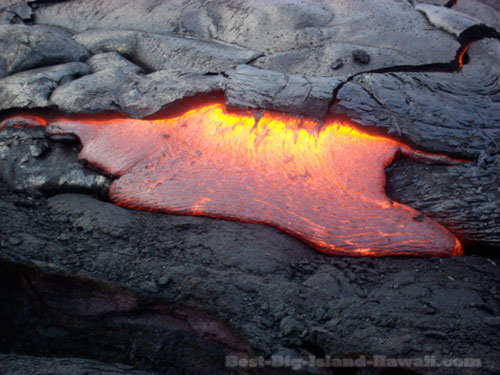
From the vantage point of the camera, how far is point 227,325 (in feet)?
5.92

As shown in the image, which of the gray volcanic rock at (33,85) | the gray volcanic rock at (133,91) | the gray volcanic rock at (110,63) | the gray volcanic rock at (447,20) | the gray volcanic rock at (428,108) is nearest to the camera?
the gray volcanic rock at (428,108)

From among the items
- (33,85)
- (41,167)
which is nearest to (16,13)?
(33,85)

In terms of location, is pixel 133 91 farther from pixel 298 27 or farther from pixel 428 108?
pixel 428 108

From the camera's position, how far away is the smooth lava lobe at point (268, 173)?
235 centimetres

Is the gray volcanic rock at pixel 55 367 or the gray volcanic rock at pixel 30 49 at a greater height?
the gray volcanic rock at pixel 30 49

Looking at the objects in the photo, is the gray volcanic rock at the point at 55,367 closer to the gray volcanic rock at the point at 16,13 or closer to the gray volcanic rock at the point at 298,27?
the gray volcanic rock at the point at 298,27

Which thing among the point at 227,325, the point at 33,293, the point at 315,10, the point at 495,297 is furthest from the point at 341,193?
the point at 315,10

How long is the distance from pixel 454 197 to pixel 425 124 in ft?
1.74

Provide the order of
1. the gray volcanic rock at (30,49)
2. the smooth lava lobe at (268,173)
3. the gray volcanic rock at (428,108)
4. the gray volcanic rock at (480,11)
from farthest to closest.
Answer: the gray volcanic rock at (480,11), the gray volcanic rock at (30,49), the gray volcanic rock at (428,108), the smooth lava lobe at (268,173)

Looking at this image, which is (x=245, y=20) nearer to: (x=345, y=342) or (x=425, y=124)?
(x=425, y=124)

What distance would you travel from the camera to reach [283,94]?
8.96 feet

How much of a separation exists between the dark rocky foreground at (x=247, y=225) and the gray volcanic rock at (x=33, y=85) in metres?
0.01

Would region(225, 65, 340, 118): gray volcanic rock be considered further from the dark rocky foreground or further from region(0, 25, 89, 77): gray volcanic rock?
region(0, 25, 89, 77): gray volcanic rock

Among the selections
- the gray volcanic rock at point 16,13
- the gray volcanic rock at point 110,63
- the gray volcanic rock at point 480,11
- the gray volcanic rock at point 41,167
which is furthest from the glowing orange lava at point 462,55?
the gray volcanic rock at point 16,13
